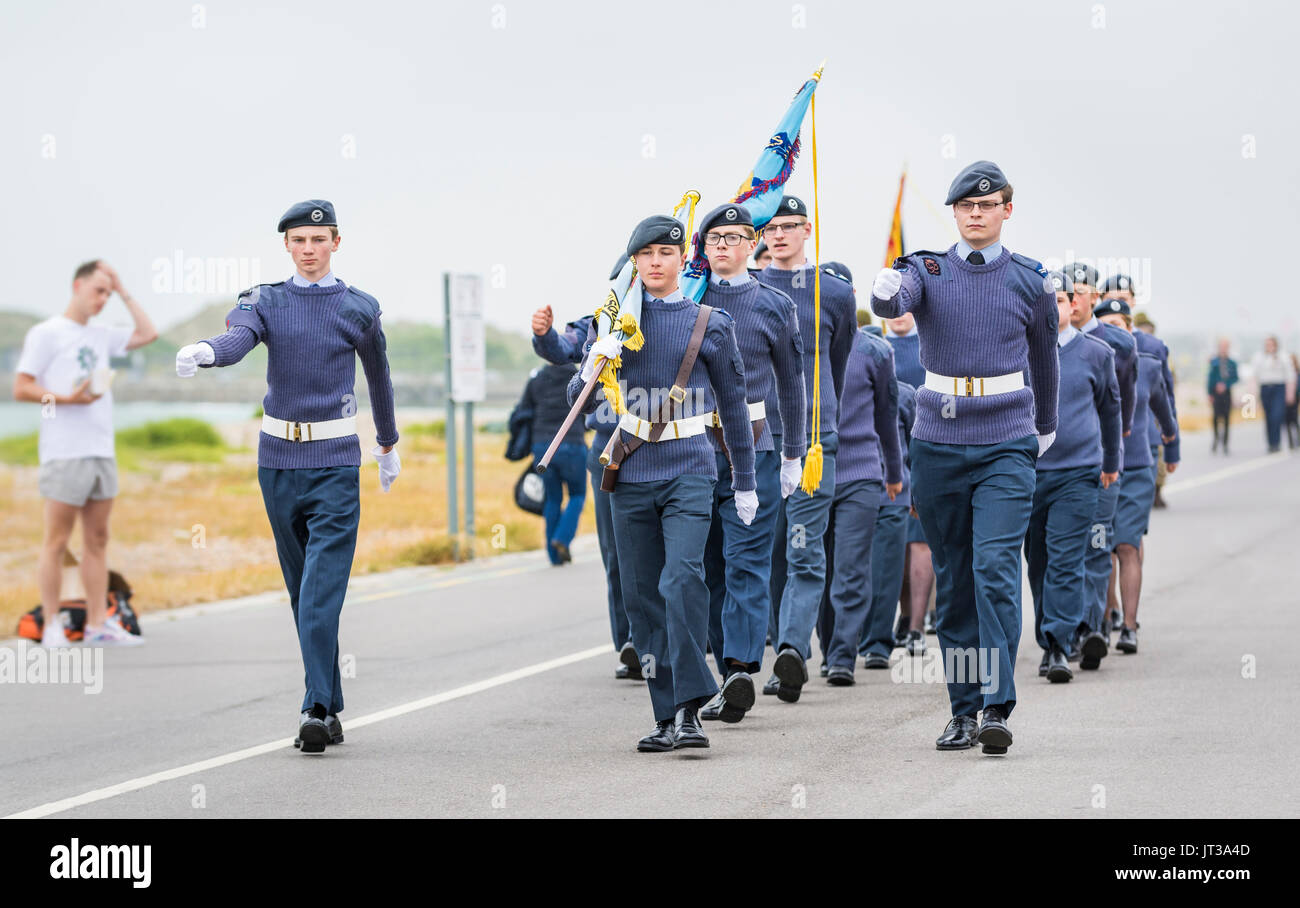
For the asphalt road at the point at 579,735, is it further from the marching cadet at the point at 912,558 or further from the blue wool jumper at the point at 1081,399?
the blue wool jumper at the point at 1081,399

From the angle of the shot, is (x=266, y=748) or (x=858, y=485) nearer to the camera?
(x=266, y=748)

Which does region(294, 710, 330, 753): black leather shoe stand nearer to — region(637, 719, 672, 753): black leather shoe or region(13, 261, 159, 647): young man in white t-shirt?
region(637, 719, 672, 753): black leather shoe

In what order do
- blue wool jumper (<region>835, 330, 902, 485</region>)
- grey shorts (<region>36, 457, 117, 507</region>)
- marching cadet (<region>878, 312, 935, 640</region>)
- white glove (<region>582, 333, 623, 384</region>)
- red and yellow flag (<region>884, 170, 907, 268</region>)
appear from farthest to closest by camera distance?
red and yellow flag (<region>884, 170, 907, 268</region>), grey shorts (<region>36, 457, 117, 507</region>), marching cadet (<region>878, 312, 935, 640</region>), blue wool jumper (<region>835, 330, 902, 485</region>), white glove (<region>582, 333, 623, 384</region>)

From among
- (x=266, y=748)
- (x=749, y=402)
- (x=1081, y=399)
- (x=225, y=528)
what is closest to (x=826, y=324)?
(x=749, y=402)

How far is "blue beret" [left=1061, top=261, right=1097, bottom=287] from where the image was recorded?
1077 centimetres

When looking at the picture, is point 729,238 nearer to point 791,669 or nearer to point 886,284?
point 886,284

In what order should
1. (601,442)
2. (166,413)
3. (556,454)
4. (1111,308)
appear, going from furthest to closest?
(166,413) < (556,454) < (1111,308) < (601,442)

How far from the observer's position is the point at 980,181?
7965mm

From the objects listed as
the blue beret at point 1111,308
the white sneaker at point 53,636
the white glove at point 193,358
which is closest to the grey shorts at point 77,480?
the white sneaker at point 53,636

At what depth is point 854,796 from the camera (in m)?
7.07

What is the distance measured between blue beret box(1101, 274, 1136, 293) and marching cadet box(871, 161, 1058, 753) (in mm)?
4340

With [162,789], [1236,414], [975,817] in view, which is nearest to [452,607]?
[162,789]

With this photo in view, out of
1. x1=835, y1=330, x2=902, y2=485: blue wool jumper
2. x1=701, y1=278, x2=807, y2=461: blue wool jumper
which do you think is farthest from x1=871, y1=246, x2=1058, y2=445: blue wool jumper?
x1=835, y1=330, x2=902, y2=485: blue wool jumper

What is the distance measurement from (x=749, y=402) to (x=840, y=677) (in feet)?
5.68
